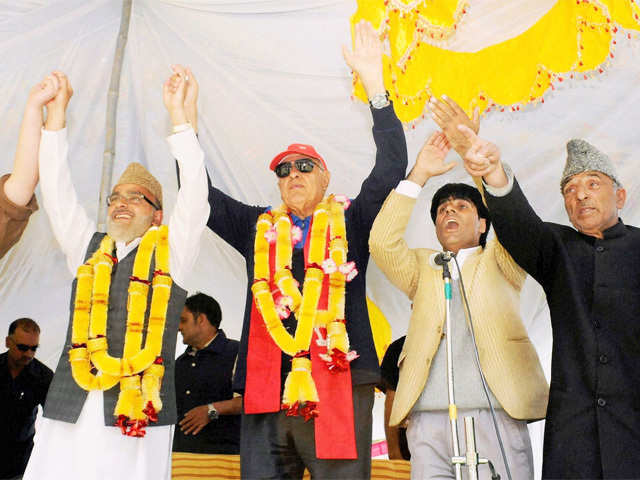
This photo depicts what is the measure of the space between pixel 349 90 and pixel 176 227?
4.16ft

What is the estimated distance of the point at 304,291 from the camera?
10.3 ft

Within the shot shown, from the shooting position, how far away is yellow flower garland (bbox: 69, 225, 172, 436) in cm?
293

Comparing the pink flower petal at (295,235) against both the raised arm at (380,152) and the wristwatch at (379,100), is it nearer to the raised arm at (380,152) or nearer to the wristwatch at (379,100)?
the raised arm at (380,152)

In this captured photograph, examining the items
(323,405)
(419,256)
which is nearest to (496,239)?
(419,256)

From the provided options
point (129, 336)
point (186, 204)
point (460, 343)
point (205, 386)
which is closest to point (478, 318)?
point (460, 343)

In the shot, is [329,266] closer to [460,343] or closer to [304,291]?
[304,291]

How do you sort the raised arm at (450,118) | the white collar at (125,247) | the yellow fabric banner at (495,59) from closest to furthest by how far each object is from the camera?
the raised arm at (450,118) < the white collar at (125,247) < the yellow fabric banner at (495,59)

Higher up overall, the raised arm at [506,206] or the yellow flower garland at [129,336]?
the raised arm at [506,206]

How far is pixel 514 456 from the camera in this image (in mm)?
2914

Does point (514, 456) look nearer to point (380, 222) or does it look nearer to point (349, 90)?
point (380, 222)

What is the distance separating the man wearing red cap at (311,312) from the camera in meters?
2.96

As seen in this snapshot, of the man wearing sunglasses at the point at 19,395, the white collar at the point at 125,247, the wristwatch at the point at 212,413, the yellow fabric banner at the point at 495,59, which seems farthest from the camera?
the man wearing sunglasses at the point at 19,395

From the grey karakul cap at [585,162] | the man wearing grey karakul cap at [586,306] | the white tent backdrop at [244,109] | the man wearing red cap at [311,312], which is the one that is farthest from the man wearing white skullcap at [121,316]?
the grey karakul cap at [585,162]

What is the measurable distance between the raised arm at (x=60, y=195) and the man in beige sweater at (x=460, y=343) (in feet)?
4.09
